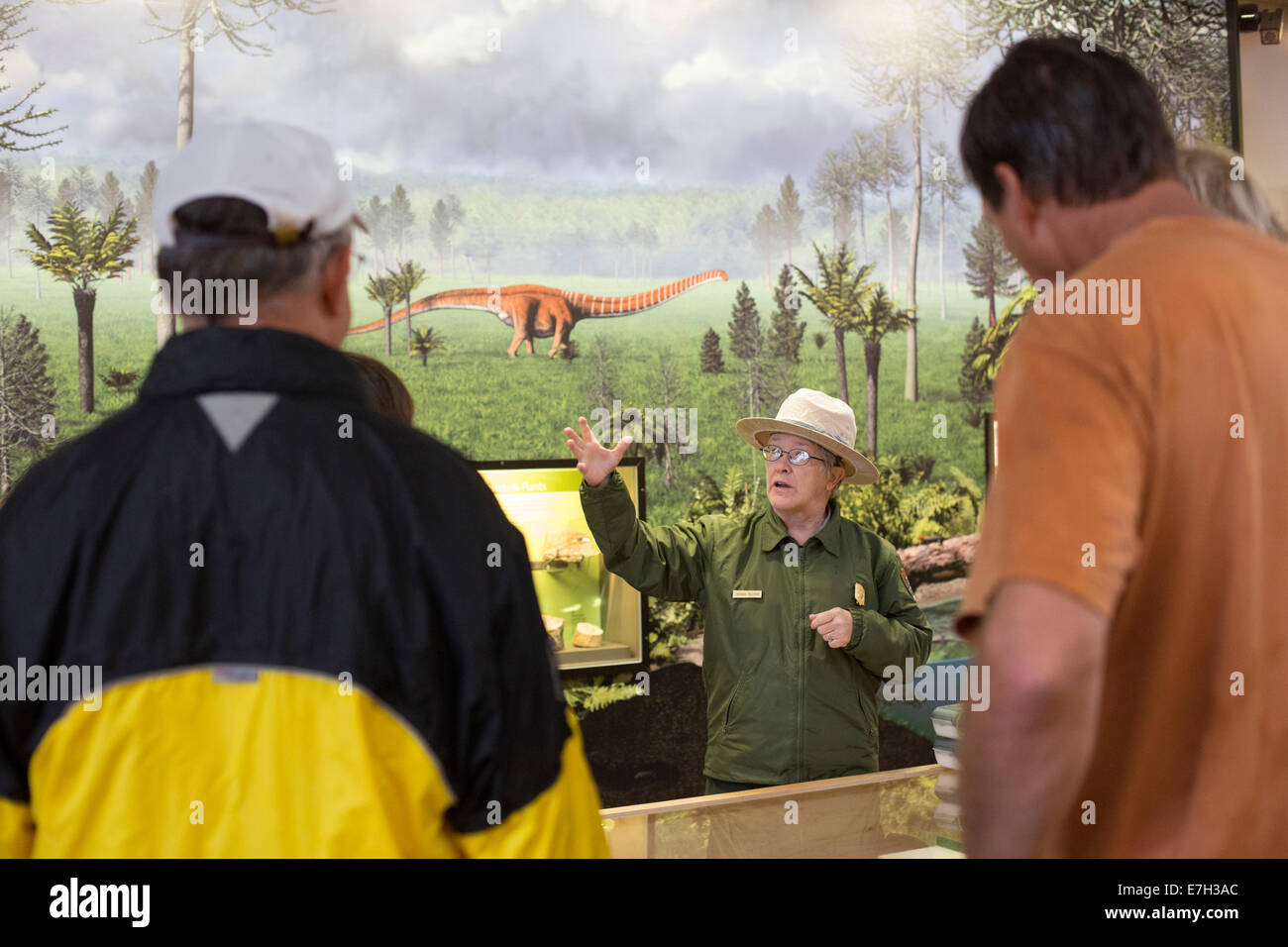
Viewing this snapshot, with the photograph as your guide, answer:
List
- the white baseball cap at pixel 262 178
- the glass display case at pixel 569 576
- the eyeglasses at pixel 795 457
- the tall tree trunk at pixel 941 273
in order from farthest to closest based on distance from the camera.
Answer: the tall tree trunk at pixel 941 273 < the glass display case at pixel 569 576 < the eyeglasses at pixel 795 457 < the white baseball cap at pixel 262 178

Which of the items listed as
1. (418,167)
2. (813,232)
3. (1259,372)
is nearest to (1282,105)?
(813,232)

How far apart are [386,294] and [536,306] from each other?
68 cm

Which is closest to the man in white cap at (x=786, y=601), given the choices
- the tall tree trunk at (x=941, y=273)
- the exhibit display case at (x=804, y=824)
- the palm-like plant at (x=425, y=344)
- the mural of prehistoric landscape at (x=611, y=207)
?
the exhibit display case at (x=804, y=824)

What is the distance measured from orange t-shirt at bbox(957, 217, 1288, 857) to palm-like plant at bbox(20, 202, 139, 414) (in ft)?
14.0

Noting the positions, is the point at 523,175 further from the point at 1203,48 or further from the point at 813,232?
the point at 1203,48

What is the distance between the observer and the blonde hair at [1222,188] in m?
1.51

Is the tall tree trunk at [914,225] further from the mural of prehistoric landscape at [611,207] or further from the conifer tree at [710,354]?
the conifer tree at [710,354]

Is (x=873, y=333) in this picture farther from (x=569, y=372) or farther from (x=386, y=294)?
A: (x=386, y=294)

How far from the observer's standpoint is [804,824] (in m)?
2.35

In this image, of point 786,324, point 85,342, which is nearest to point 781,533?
point 786,324

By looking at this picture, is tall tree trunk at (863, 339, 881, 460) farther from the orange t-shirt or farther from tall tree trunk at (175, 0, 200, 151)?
the orange t-shirt

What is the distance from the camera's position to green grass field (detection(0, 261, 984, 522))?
4535mm

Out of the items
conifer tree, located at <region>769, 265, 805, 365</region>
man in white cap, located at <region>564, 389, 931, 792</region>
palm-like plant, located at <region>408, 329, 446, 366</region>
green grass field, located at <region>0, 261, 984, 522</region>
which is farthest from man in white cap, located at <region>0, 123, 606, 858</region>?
conifer tree, located at <region>769, 265, 805, 365</region>
